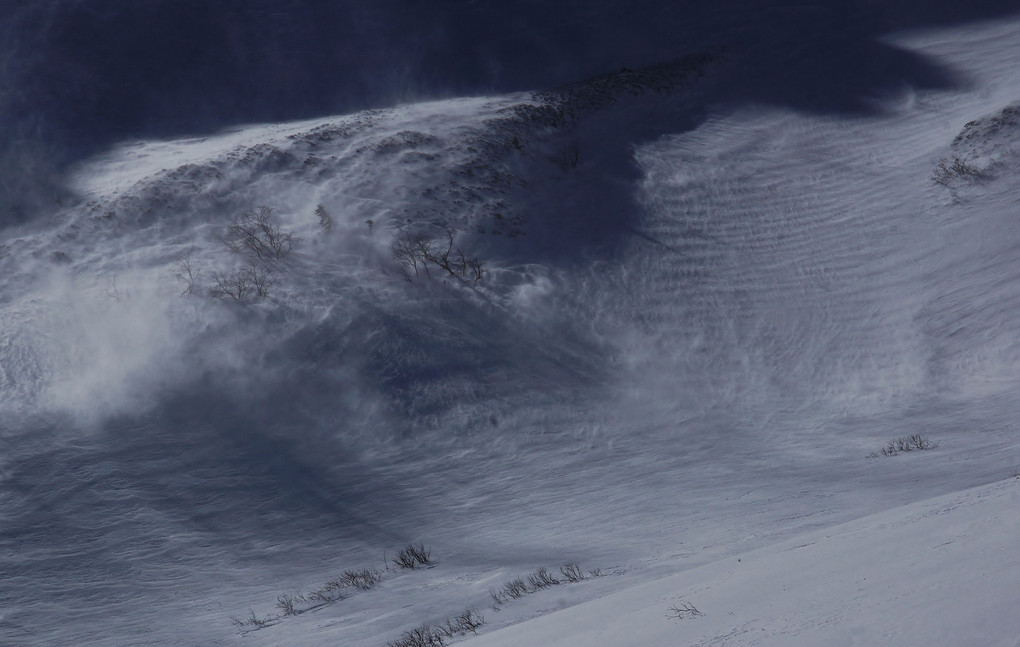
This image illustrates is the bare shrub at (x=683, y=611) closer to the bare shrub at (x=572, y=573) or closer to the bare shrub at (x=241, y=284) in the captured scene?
the bare shrub at (x=572, y=573)

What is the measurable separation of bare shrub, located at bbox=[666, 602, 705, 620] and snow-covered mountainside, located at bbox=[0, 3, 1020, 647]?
2.1 inches

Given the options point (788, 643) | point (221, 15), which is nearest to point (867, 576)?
point (788, 643)

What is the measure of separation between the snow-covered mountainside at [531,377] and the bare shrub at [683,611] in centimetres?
5

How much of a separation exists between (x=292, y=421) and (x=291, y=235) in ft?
19.3

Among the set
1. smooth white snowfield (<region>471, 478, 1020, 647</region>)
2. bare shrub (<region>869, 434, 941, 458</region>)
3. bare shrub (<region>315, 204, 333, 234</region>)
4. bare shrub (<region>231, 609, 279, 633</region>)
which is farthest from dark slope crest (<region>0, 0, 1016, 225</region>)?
smooth white snowfield (<region>471, 478, 1020, 647</region>)

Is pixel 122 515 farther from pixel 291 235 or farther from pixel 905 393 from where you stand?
pixel 905 393

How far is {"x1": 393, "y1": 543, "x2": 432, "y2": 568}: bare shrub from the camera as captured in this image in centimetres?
1177

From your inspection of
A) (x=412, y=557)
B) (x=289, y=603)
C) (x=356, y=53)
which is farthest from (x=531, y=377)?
(x=356, y=53)

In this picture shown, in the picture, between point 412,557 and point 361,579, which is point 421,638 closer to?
point 361,579

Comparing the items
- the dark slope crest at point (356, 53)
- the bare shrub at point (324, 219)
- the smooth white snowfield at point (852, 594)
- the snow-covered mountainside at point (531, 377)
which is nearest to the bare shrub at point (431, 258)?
the snow-covered mountainside at point (531, 377)

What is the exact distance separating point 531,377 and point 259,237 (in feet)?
24.4

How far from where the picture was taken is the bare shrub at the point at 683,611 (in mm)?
5195

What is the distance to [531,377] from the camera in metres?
17.1

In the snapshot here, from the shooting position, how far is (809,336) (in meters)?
18.5
